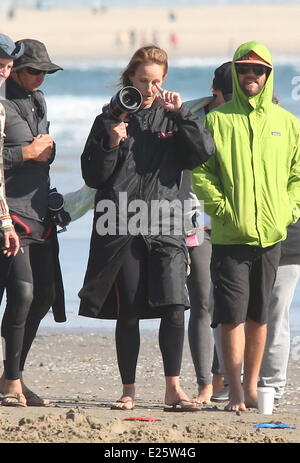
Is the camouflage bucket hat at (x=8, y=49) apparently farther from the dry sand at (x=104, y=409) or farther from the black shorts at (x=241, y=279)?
the dry sand at (x=104, y=409)

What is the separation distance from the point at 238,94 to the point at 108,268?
111cm

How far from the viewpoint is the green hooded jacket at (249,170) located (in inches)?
261

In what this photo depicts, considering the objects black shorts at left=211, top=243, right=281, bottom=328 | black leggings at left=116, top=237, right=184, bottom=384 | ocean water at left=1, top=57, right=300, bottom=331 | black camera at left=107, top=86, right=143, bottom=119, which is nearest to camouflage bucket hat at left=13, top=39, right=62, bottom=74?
ocean water at left=1, top=57, right=300, bottom=331

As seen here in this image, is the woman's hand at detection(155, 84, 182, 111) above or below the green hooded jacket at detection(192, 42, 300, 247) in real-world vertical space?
above

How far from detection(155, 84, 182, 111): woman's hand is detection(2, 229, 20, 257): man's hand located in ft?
3.22

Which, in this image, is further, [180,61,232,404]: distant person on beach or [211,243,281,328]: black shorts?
[180,61,232,404]: distant person on beach

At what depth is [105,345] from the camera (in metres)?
9.45

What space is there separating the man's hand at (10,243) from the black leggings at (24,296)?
135 mm

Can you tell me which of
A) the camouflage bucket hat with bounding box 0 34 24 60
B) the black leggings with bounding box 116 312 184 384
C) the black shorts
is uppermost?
the camouflage bucket hat with bounding box 0 34 24 60

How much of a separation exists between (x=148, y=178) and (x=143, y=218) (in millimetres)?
206

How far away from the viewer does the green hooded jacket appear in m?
6.64

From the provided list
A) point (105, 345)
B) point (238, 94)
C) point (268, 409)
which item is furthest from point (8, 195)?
point (105, 345)

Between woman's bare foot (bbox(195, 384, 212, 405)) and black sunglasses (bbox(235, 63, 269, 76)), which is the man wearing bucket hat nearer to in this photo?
black sunglasses (bbox(235, 63, 269, 76))

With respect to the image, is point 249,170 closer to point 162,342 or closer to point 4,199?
point 162,342
